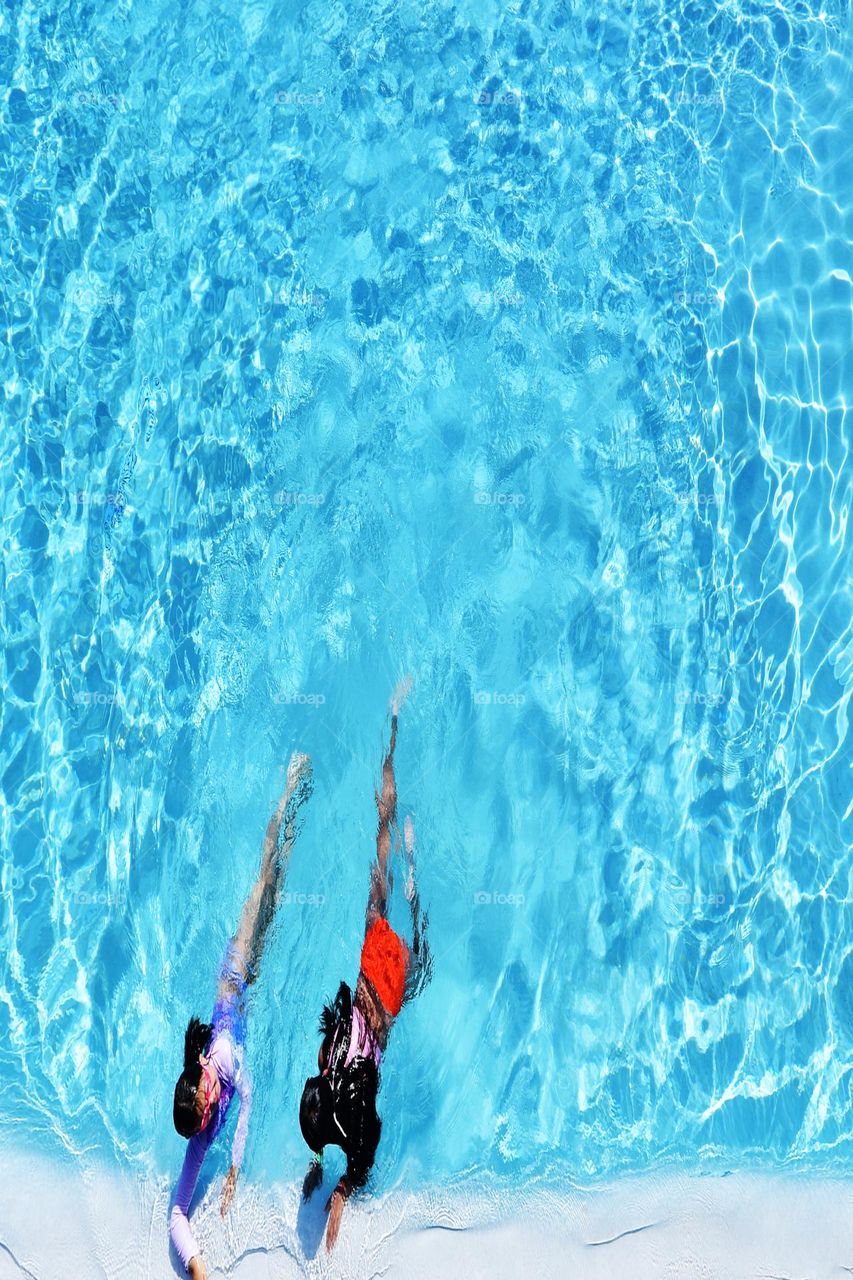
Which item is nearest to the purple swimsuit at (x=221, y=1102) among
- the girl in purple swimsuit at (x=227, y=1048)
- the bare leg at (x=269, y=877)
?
the girl in purple swimsuit at (x=227, y=1048)

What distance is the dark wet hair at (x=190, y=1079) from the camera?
6500 mm

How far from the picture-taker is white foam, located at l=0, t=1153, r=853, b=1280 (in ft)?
22.2

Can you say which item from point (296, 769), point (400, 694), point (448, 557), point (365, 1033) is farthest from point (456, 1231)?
point (448, 557)

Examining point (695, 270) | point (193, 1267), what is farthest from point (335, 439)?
point (193, 1267)

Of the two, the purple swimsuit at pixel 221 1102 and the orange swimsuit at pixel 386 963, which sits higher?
the orange swimsuit at pixel 386 963

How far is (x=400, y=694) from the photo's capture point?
7211 mm

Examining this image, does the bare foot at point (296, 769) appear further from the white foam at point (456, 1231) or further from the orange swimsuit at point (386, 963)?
the white foam at point (456, 1231)

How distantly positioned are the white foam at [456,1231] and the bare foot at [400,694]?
3.01m

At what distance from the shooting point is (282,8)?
7.73 metres

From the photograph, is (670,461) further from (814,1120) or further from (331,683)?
(814,1120)

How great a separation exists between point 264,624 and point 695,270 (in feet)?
12.5

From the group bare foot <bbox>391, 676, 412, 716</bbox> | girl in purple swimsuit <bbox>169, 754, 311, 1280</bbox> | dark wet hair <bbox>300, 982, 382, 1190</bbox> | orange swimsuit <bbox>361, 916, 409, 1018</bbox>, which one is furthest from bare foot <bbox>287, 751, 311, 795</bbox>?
dark wet hair <bbox>300, 982, 382, 1190</bbox>

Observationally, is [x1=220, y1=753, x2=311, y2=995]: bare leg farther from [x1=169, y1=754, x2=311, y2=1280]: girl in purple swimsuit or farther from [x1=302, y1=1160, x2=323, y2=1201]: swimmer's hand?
[x1=302, y1=1160, x2=323, y2=1201]: swimmer's hand

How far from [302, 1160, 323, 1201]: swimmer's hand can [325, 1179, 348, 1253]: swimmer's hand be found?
0.12 meters
